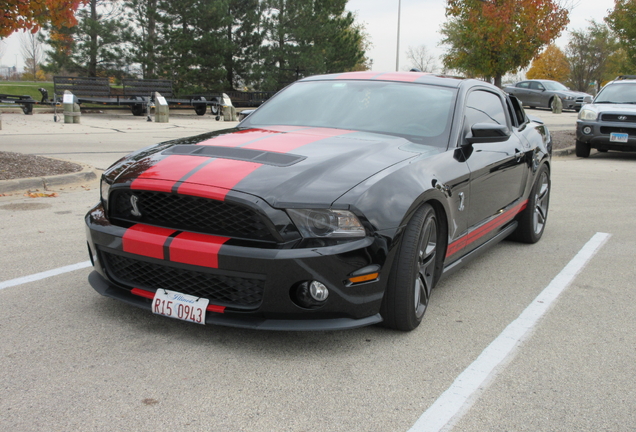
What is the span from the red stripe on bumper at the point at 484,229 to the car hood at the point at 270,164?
62cm

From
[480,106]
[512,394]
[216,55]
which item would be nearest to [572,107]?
[216,55]

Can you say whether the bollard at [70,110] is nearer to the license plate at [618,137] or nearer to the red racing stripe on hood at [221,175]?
the license plate at [618,137]

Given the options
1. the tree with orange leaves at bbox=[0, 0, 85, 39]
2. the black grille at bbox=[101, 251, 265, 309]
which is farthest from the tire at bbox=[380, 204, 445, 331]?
Answer: the tree with orange leaves at bbox=[0, 0, 85, 39]

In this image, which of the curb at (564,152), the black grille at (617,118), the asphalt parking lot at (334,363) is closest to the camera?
the asphalt parking lot at (334,363)

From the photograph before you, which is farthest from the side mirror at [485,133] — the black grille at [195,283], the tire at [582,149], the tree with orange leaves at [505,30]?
the tree with orange leaves at [505,30]

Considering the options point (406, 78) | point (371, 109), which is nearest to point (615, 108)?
point (406, 78)

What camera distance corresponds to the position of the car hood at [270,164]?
10.2 feet

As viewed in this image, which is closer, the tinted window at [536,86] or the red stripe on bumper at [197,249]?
the red stripe on bumper at [197,249]

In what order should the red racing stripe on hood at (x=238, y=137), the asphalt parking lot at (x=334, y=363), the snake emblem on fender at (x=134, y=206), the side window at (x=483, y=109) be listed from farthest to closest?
the side window at (x=483, y=109), the red racing stripe on hood at (x=238, y=137), the snake emblem on fender at (x=134, y=206), the asphalt parking lot at (x=334, y=363)

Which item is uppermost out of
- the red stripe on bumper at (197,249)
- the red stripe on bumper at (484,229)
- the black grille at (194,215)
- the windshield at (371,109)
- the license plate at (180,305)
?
the windshield at (371,109)

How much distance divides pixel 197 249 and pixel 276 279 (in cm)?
41

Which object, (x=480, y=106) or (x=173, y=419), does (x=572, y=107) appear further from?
(x=173, y=419)

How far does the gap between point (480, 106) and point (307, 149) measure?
1.90 metres

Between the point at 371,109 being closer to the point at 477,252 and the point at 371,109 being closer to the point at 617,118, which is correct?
the point at 477,252
